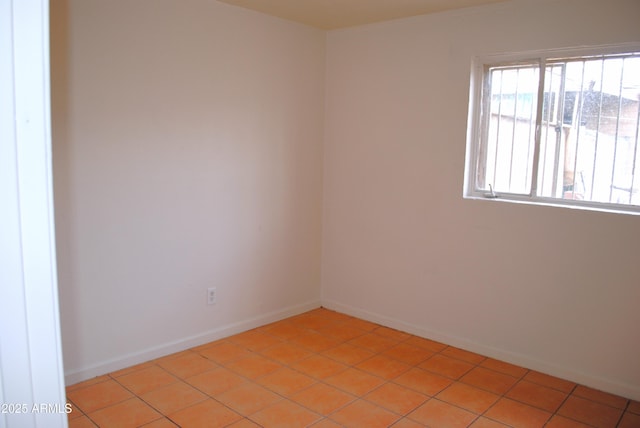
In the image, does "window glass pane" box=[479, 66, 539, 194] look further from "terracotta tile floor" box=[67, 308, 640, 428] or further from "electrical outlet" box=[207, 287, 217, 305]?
"electrical outlet" box=[207, 287, 217, 305]

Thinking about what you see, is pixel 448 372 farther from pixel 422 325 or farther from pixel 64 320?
pixel 64 320

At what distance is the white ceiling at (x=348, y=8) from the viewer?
302 cm

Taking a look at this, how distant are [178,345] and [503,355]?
212 centimetres

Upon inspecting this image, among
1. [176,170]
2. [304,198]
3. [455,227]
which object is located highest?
[176,170]

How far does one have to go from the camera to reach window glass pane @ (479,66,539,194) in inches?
120

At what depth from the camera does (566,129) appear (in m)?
2.90

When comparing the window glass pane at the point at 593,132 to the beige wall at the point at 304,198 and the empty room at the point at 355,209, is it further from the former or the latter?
the beige wall at the point at 304,198

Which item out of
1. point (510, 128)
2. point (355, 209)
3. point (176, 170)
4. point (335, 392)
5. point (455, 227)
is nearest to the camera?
point (335, 392)

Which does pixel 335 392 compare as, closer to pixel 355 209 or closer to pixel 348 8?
pixel 355 209

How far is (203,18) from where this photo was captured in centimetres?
304

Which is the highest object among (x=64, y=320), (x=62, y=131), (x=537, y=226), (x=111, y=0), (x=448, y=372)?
(x=111, y=0)

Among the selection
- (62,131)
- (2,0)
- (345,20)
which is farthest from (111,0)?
(2,0)

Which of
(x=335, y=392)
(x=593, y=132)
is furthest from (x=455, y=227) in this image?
(x=335, y=392)

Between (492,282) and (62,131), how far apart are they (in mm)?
2711
